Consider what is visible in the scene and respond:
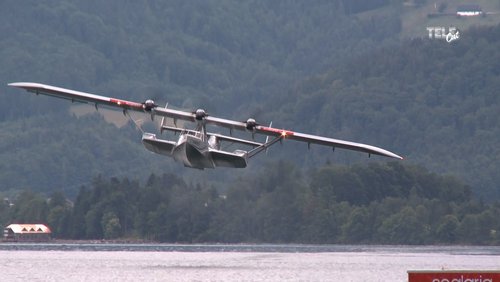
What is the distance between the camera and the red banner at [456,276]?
60469mm

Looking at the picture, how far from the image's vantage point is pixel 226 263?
470ft

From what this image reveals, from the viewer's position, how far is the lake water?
386 ft

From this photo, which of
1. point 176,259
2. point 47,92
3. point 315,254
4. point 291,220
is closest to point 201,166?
point 47,92

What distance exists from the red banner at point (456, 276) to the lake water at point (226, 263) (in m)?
37.0

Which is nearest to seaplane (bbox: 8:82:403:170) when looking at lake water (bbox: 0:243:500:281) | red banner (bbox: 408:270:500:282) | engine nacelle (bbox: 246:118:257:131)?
engine nacelle (bbox: 246:118:257:131)

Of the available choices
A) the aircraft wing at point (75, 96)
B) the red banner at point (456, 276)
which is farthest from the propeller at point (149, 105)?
the red banner at point (456, 276)

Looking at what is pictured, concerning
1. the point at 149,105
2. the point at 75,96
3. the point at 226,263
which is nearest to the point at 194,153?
the point at 149,105

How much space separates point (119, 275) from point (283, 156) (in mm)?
75409

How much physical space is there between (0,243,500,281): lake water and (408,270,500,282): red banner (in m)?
37.0

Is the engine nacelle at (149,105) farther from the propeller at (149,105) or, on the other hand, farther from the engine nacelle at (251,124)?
the engine nacelle at (251,124)

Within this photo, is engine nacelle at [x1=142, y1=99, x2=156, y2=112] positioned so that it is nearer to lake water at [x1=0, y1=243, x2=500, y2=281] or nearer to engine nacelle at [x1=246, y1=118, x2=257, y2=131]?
engine nacelle at [x1=246, y1=118, x2=257, y2=131]

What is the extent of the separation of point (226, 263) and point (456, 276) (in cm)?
8367

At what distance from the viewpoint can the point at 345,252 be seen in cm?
18038

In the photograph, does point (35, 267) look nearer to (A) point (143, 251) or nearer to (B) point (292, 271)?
(B) point (292, 271)
